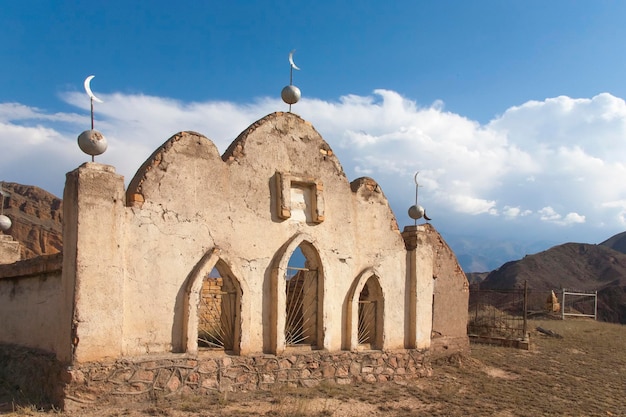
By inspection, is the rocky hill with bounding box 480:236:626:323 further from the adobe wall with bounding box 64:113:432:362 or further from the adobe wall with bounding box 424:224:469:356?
the adobe wall with bounding box 64:113:432:362

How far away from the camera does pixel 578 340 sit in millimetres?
17984

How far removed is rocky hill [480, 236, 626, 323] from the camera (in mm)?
50000

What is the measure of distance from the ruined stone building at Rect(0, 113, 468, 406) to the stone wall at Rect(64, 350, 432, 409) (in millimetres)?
19

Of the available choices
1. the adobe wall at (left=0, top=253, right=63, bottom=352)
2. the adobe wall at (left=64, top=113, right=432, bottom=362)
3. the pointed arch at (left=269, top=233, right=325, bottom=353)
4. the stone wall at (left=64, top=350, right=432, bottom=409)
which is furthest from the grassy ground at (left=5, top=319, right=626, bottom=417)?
the adobe wall at (left=0, top=253, right=63, bottom=352)

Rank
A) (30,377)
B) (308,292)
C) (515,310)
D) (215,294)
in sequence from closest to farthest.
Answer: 1. (30,377)
2. (215,294)
3. (308,292)
4. (515,310)

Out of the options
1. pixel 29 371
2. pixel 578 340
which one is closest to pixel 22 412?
pixel 29 371

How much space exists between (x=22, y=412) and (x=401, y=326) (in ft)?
21.7

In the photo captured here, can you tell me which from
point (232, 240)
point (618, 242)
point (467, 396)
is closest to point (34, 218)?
point (232, 240)

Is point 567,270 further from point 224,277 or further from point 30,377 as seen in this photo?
point 30,377

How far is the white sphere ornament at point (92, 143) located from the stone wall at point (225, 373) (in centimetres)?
273

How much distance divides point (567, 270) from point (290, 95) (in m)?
51.5

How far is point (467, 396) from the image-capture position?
945 centimetres

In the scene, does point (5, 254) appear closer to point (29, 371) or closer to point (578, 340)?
point (29, 371)

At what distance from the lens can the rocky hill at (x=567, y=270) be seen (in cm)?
A: 5000
